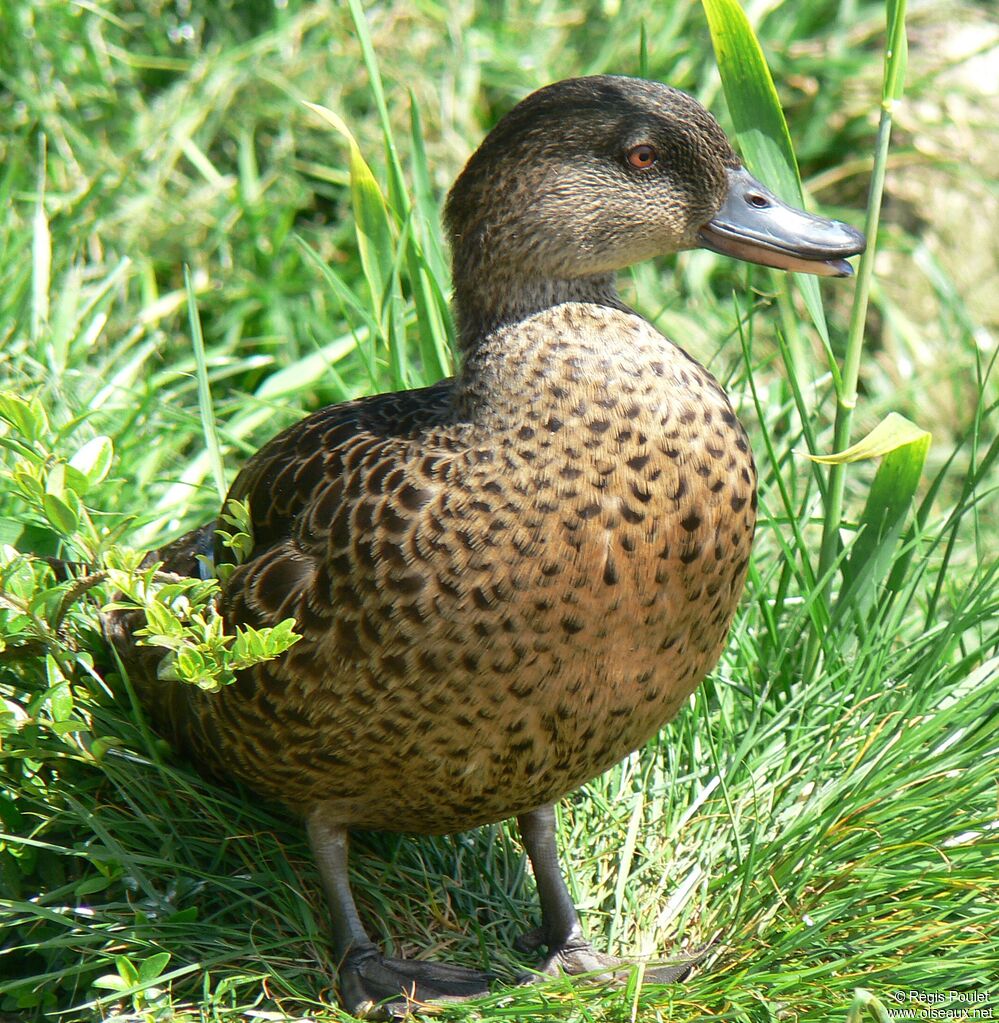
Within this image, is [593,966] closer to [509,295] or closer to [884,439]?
[884,439]

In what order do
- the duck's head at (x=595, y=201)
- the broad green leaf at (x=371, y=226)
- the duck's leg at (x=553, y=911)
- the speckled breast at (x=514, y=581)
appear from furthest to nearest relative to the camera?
the broad green leaf at (x=371, y=226)
the duck's leg at (x=553, y=911)
the duck's head at (x=595, y=201)
the speckled breast at (x=514, y=581)

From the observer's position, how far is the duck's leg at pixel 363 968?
238 cm

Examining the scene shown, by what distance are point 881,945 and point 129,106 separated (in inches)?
127

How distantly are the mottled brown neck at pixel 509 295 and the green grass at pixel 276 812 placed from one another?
480 millimetres

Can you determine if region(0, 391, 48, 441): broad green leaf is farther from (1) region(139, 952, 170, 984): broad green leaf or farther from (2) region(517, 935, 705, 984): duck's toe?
(2) region(517, 935, 705, 984): duck's toe

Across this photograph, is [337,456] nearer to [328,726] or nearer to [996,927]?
[328,726]

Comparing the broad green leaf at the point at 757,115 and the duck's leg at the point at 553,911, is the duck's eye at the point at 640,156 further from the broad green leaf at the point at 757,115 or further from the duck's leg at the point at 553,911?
the duck's leg at the point at 553,911

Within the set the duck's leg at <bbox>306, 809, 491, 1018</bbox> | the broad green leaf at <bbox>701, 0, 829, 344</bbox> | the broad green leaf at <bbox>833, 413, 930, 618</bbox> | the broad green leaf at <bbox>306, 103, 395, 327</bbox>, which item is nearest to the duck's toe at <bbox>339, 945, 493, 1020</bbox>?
the duck's leg at <bbox>306, 809, 491, 1018</bbox>

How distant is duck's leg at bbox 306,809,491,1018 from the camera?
7.80ft

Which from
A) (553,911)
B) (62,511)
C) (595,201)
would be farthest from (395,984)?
(595,201)

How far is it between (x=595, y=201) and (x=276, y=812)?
3.95ft

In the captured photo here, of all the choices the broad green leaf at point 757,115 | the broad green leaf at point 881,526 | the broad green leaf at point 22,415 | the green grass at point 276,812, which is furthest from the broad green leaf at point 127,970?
the broad green leaf at point 757,115

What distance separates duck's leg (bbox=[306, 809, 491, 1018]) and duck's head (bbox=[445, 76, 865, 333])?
2.93ft

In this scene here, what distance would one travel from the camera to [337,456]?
2363 millimetres
